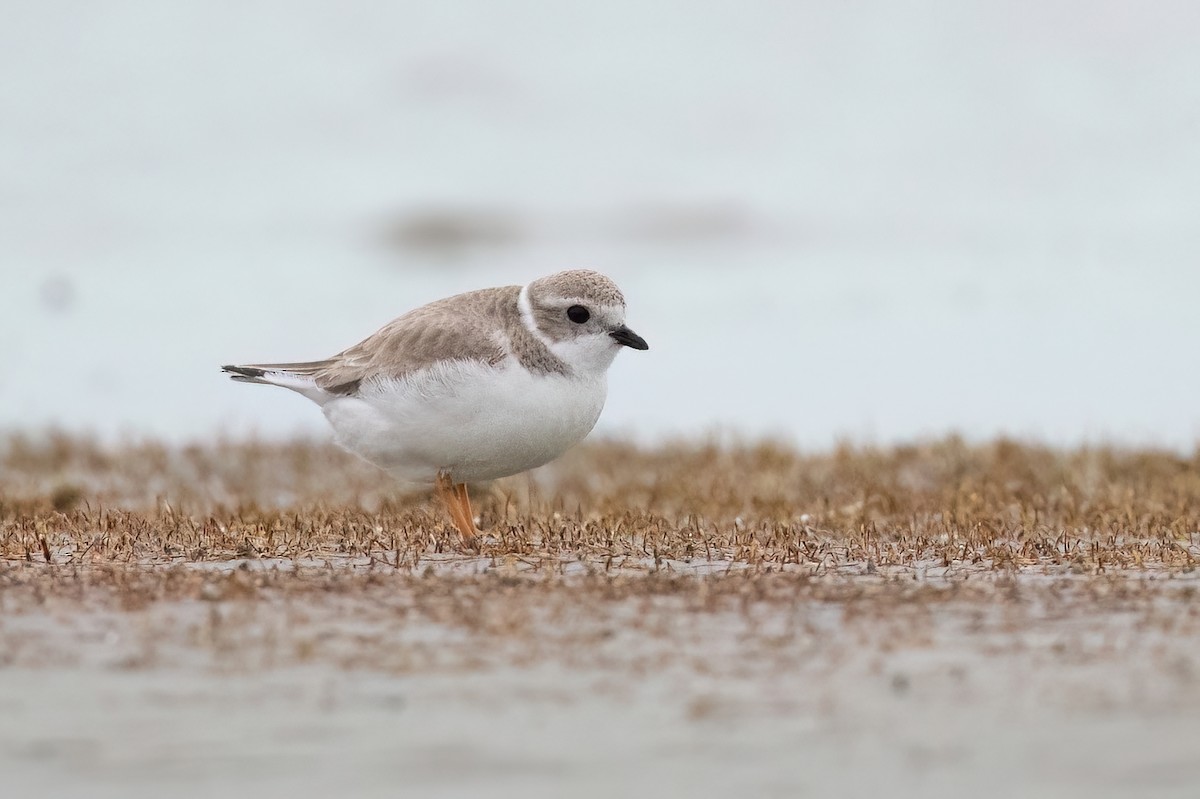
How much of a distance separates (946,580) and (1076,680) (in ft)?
5.51

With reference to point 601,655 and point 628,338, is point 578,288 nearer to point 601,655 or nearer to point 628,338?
point 628,338

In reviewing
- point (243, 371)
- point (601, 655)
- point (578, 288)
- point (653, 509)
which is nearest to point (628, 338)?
point (578, 288)

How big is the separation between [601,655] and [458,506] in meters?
2.87

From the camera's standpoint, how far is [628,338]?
8.16 meters

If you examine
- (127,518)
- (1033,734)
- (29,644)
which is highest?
(127,518)

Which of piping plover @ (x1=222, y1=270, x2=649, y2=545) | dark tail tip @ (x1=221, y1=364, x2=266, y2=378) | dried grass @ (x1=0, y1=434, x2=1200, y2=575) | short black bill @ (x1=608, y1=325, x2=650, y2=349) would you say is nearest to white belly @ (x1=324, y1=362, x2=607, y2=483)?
piping plover @ (x1=222, y1=270, x2=649, y2=545)

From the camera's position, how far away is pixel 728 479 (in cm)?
1155

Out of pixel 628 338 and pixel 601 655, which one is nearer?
pixel 601 655

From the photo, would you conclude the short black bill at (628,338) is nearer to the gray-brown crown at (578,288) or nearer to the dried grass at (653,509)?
the gray-brown crown at (578,288)

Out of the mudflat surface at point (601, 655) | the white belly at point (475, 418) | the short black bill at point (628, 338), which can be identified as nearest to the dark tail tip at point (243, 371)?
the mudflat surface at point (601, 655)

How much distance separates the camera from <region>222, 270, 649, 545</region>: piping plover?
7738mm

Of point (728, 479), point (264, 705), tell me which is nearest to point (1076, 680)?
point (264, 705)

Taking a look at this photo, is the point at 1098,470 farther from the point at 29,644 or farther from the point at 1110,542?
the point at 29,644

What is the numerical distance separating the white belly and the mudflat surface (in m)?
0.42
